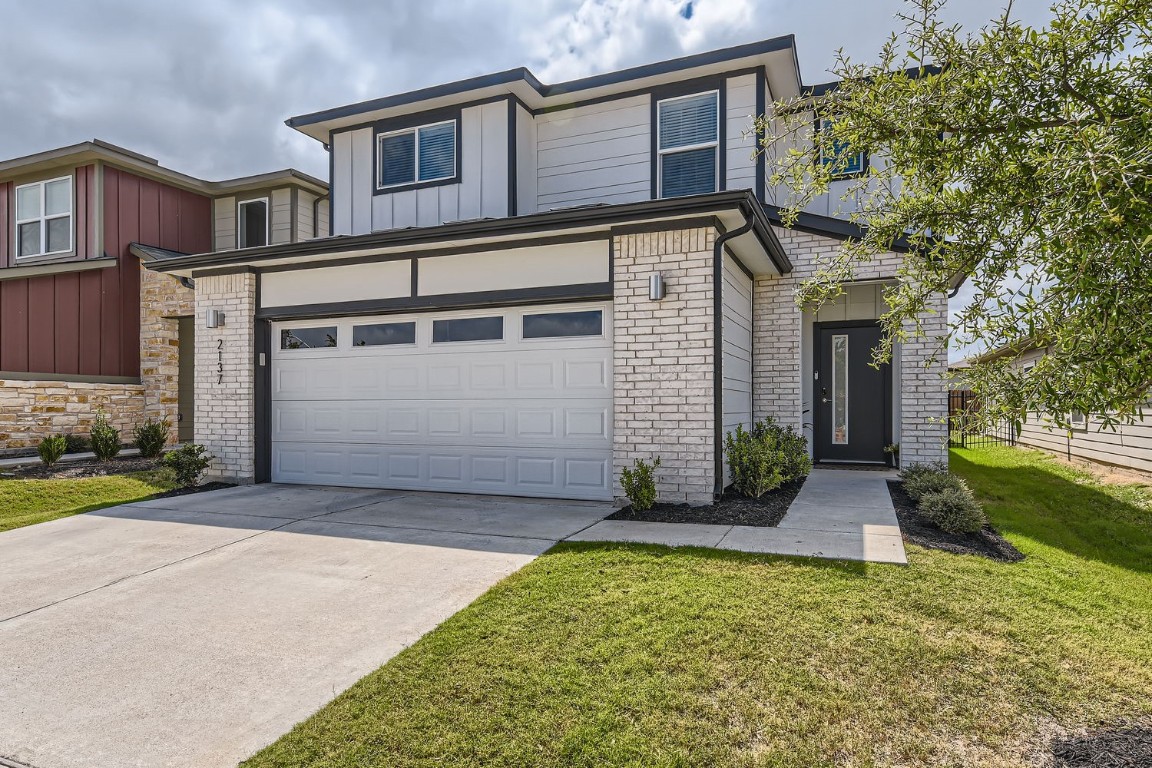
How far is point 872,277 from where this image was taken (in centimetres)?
912

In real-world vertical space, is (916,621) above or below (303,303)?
below

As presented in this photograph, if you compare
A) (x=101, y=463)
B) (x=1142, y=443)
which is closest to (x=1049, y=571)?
(x=1142, y=443)

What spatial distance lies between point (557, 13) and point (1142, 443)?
10.7 meters

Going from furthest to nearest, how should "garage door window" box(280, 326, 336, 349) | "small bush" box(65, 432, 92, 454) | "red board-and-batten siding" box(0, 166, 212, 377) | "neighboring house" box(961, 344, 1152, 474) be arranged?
"red board-and-batten siding" box(0, 166, 212, 377), "small bush" box(65, 432, 92, 454), "neighboring house" box(961, 344, 1152, 474), "garage door window" box(280, 326, 336, 349)

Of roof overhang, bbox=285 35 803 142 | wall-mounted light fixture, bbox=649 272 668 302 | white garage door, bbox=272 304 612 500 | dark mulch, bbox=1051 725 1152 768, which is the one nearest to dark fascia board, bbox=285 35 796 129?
roof overhang, bbox=285 35 803 142

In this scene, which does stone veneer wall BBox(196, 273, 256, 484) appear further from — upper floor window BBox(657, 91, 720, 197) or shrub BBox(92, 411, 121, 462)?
upper floor window BBox(657, 91, 720, 197)

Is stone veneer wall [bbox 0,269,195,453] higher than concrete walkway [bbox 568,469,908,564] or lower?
higher

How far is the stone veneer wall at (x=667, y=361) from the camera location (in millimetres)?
6859

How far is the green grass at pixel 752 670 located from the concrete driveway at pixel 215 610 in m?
0.34

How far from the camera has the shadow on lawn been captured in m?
5.71

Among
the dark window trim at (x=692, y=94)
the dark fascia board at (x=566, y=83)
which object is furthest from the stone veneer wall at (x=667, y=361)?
Answer: the dark fascia board at (x=566, y=83)

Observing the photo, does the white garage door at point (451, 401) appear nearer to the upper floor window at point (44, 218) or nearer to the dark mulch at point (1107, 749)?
the dark mulch at point (1107, 749)

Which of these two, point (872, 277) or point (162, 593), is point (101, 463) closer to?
point (162, 593)

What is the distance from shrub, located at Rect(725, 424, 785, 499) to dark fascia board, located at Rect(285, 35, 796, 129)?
530cm
